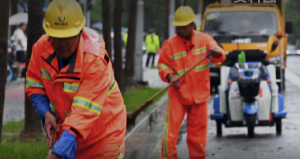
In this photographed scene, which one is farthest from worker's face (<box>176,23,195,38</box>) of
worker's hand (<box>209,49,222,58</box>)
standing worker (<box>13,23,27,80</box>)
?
standing worker (<box>13,23,27,80</box>)

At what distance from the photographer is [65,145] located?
11.2 feet

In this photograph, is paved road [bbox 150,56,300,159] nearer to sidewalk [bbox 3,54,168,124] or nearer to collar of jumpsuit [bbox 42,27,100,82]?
sidewalk [bbox 3,54,168,124]

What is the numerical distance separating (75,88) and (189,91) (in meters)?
3.42

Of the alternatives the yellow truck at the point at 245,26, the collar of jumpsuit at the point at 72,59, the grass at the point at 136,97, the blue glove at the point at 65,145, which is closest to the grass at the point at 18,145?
the grass at the point at 136,97

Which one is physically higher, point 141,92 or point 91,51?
point 91,51

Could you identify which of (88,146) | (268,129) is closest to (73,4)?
(88,146)

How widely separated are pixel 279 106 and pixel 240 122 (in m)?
0.63

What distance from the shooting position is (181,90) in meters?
7.05

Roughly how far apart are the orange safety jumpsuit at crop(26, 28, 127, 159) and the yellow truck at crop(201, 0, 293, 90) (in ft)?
38.7

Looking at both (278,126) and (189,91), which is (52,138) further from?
(278,126)

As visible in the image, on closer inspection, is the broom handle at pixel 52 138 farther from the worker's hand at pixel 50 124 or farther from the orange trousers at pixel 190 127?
the orange trousers at pixel 190 127

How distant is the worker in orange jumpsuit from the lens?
23.0 ft

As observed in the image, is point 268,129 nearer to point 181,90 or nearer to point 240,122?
point 240,122

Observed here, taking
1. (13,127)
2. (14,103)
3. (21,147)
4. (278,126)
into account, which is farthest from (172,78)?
(14,103)
